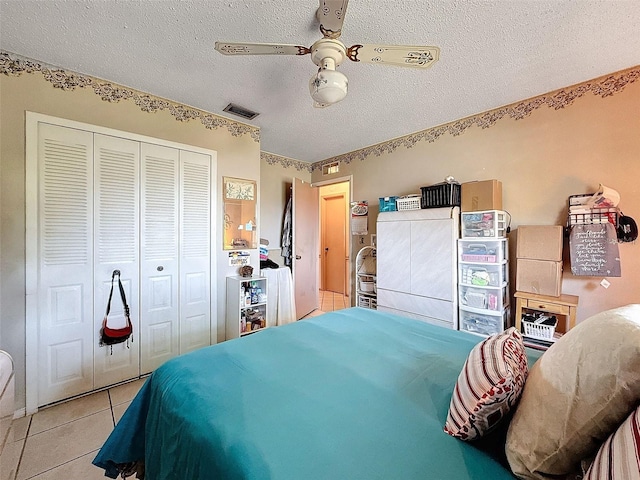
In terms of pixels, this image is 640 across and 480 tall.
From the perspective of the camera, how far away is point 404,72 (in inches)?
77.3

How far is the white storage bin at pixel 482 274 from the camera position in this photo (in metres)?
2.24

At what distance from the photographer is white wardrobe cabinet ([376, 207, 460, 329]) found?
245 cm

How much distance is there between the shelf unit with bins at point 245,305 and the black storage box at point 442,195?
1905mm

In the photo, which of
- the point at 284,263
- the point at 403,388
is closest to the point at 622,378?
the point at 403,388

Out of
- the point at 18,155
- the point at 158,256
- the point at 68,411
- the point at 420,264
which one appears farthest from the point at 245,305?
the point at 18,155

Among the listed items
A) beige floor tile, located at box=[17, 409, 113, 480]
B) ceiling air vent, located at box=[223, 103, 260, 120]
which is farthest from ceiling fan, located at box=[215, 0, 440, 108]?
beige floor tile, located at box=[17, 409, 113, 480]

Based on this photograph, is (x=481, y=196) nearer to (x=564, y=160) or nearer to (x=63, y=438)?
(x=564, y=160)

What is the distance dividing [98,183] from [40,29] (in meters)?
0.98

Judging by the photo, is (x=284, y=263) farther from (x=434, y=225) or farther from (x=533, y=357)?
(x=533, y=357)

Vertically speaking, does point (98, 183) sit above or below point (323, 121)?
below

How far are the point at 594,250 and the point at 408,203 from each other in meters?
1.48

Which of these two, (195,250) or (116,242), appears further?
(195,250)

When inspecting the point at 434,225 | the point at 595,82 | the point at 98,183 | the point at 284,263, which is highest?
the point at 595,82

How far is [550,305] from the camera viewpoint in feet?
6.71
